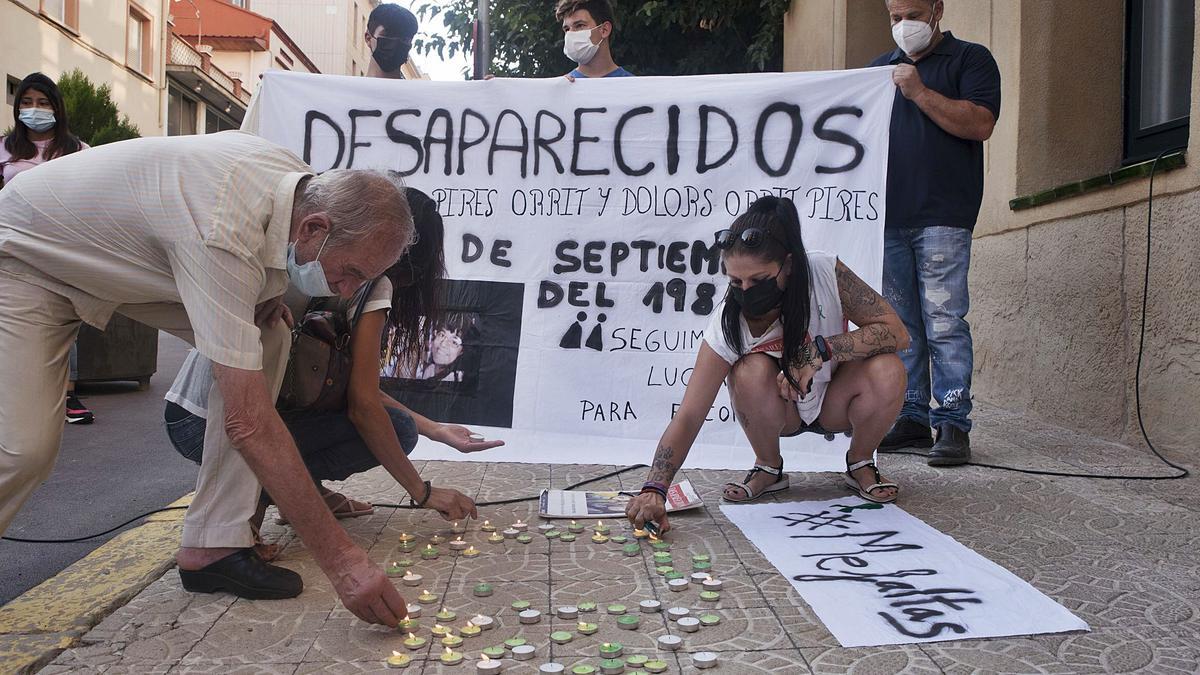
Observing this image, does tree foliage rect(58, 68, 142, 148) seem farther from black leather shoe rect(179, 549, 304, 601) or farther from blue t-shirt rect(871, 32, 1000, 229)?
black leather shoe rect(179, 549, 304, 601)

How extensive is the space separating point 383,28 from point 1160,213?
12.3 feet

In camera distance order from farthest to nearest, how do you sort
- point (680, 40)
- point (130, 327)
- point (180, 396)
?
point (680, 40) → point (130, 327) → point (180, 396)

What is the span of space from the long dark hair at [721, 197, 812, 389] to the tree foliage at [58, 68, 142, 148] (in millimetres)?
14393

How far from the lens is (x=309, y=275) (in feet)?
7.72

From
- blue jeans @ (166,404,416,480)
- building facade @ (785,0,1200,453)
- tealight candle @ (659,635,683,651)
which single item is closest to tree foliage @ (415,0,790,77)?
building facade @ (785,0,1200,453)

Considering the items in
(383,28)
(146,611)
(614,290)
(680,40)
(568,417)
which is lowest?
(146,611)

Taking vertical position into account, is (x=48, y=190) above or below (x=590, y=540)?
above

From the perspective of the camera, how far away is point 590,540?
3.17 m

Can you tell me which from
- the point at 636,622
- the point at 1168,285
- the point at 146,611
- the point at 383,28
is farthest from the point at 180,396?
the point at 1168,285

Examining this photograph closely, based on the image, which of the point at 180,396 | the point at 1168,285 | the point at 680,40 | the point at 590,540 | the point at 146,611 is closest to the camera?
the point at 146,611

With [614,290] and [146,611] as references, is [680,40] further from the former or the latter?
[146,611]

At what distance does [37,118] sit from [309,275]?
4.22m

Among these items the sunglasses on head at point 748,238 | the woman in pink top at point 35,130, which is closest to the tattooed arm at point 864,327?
the sunglasses on head at point 748,238

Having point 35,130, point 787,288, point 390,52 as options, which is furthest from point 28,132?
point 787,288
